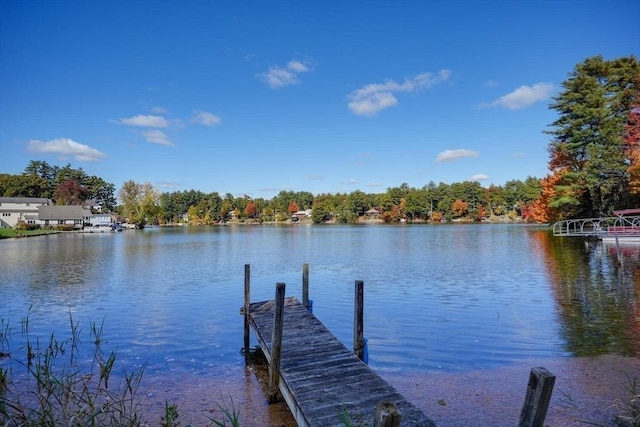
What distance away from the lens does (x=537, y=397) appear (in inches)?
119

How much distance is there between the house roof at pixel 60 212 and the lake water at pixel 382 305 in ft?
238

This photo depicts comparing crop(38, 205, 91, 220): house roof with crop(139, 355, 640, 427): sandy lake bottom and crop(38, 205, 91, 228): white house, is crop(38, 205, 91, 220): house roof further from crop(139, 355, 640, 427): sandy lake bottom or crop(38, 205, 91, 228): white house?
crop(139, 355, 640, 427): sandy lake bottom

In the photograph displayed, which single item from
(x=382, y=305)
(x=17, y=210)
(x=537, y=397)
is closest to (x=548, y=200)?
(x=382, y=305)

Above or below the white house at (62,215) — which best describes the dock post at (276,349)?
below

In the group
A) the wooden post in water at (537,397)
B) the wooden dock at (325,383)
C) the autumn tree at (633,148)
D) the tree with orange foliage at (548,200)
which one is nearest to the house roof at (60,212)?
the tree with orange foliage at (548,200)

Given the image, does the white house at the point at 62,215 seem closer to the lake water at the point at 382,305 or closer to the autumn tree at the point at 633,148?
the lake water at the point at 382,305

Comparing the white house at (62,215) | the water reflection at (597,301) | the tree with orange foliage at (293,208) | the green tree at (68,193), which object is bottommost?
the water reflection at (597,301)

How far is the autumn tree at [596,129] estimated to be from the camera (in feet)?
136

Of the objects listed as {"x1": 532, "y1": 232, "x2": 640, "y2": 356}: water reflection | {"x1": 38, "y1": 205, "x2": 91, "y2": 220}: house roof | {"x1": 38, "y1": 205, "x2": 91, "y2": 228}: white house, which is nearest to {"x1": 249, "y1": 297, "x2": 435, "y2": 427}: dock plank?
{"x1": 532, "y1": 232, "x2": 640, "y2": 356}: water reflection

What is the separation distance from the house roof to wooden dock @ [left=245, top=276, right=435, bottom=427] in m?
101

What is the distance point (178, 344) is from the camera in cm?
1152

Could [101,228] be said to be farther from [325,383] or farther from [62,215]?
[325,383]

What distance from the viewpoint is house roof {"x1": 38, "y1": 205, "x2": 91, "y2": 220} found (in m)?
91.7

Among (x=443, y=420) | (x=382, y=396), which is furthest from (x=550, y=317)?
(x=382, y=396)
